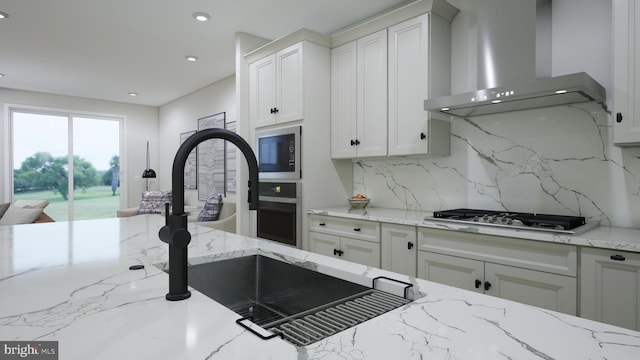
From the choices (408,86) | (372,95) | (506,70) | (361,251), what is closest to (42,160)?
(372,95)

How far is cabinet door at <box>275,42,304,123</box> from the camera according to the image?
318 centimetres

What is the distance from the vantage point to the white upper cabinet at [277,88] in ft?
10.5

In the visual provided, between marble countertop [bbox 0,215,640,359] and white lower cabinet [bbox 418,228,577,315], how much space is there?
1.17m

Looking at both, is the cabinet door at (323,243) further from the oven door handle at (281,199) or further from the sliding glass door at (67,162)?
the sliding glass door at (67,162)

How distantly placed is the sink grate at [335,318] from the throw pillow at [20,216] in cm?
479

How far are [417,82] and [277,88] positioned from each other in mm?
1352

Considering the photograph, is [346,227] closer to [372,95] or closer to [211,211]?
[372,95]

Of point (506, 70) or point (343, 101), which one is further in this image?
point (343, 101)

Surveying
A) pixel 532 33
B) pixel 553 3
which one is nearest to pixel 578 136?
pixel 532 33

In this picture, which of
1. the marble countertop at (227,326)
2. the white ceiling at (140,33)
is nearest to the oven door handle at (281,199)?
the white ceiling at (140,33)

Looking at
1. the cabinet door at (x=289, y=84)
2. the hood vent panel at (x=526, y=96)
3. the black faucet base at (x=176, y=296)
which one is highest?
the cabinet door at (x=289, y=84)

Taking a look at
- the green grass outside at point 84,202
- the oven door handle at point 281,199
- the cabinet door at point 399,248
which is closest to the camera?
the cabinet door at point 399,248

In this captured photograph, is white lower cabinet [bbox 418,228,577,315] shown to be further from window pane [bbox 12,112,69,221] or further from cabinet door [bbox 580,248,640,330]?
window pane [bbox 12,112,69,221]

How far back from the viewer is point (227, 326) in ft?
2.28
